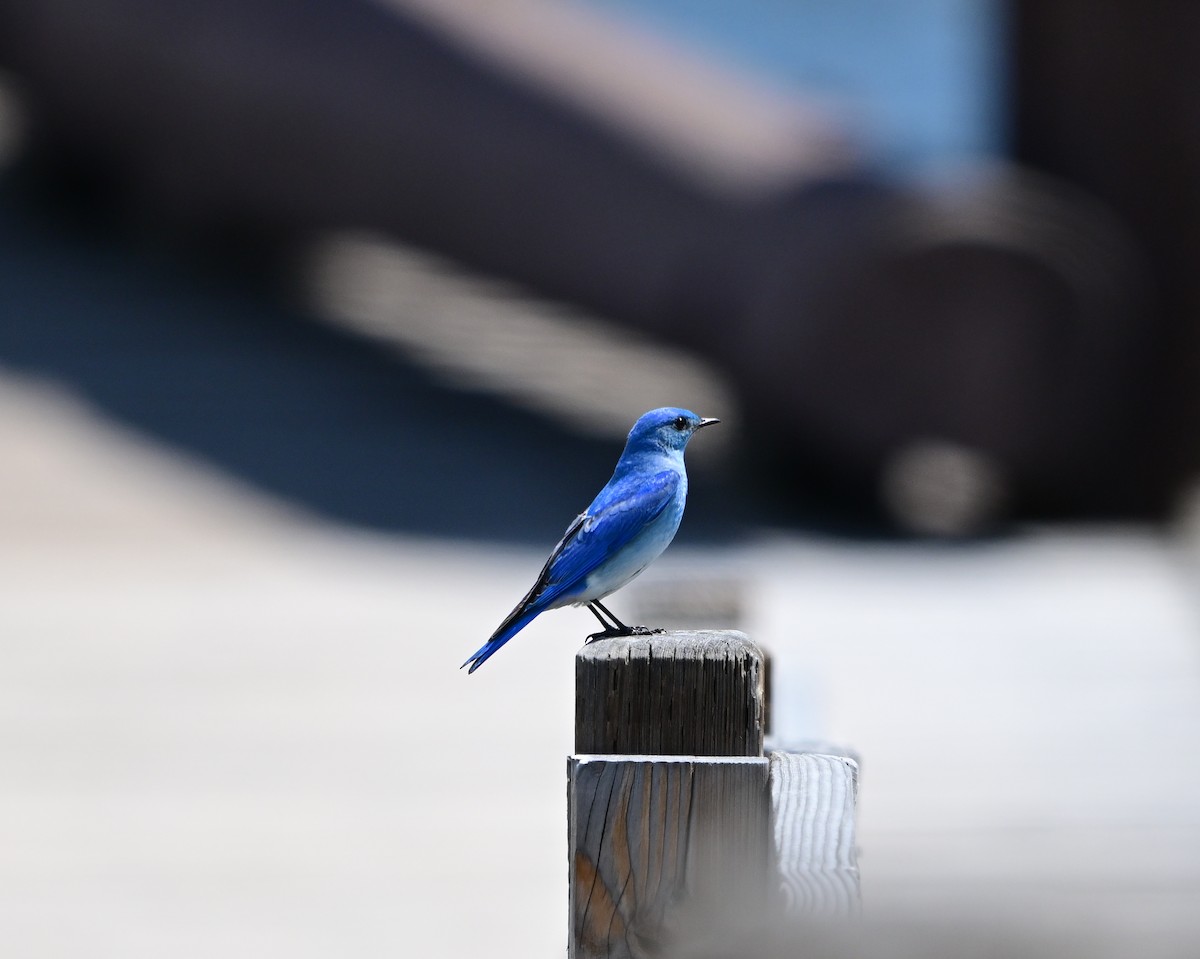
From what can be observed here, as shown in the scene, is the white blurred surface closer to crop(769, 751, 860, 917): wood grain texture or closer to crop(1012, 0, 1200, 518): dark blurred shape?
crop(769, 751, 860, 917): wood grain texture

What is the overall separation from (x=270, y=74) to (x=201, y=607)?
660cm

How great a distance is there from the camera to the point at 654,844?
1.61 meters

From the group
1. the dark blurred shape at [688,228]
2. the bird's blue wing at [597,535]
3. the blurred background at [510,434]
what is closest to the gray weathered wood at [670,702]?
the bird's blue wing at [597,535]

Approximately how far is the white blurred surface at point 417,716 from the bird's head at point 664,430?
2.45ft

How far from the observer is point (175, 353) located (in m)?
13.9

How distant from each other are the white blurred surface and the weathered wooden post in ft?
0.81

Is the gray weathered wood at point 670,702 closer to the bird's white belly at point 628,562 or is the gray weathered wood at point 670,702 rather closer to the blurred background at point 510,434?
the bird's white belly at point 628,562

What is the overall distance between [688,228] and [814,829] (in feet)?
38.2

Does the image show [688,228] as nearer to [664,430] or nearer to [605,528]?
Answer: [664,430]

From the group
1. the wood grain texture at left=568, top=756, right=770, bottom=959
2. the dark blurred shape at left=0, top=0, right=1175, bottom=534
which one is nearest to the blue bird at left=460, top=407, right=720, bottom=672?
the wood grain texture at left=568, top=756, right=770, bottom=959

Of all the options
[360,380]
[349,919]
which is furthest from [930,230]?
[349,919]

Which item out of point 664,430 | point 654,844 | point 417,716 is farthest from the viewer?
point 417,716

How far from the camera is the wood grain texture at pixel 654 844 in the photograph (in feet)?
5.24

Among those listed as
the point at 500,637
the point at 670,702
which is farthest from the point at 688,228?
the point at 670,702
